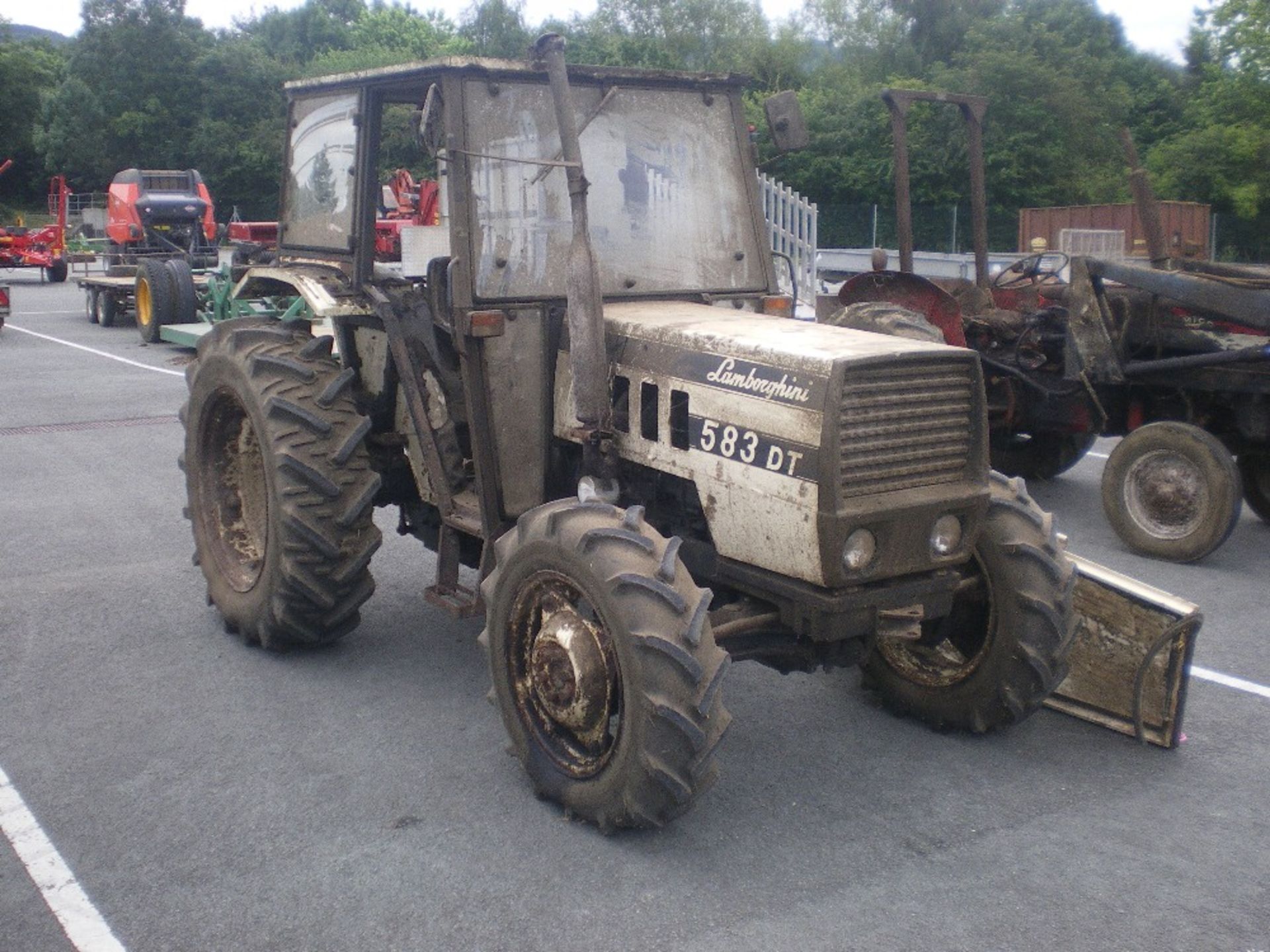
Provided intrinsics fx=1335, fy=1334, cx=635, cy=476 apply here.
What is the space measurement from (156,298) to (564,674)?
16.5 meters

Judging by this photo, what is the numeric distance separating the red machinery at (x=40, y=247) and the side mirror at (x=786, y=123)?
94.0 ft

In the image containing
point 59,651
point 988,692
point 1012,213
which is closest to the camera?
point 988,692

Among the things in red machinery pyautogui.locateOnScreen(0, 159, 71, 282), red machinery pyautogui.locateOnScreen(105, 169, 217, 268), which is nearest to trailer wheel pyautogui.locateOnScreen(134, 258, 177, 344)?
red machinery pyautogui.locateOnScreen(105, 169, 217, 268)

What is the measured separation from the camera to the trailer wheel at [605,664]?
160 inches

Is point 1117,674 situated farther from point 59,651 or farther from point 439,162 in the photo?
point 59,651

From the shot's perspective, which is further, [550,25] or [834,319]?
[550,25]

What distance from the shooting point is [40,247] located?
31312 millimetres

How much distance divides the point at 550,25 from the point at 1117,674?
61.4 m

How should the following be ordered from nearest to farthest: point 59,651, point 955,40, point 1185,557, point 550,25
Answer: point 59,651 → point 1185,557 → point 955,40 → point 550,25

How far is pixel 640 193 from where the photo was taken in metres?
5.50

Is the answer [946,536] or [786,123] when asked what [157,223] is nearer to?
[786,123]

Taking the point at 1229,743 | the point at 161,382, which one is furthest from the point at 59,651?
the point at 161,382

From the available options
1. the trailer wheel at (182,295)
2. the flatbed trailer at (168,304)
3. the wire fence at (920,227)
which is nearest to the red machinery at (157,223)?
the flatbed trailer at (168,304)

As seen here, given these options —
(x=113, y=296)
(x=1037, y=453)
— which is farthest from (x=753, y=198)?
(x=113, y=296)
